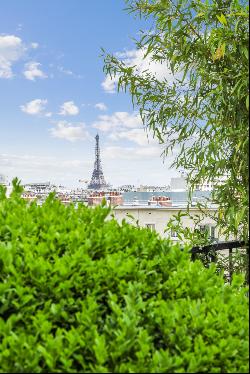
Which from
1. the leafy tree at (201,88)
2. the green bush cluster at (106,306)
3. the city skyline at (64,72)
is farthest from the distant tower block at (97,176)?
the green bush cluster at (106,306)

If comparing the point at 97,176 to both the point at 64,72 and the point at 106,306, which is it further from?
the point at 106,306

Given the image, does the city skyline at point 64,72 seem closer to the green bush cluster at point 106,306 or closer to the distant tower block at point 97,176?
the green bush cluster at point 106,306

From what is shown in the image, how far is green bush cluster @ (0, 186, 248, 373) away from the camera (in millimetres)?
1059

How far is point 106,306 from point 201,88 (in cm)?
190

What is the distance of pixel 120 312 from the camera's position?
1.13 metres

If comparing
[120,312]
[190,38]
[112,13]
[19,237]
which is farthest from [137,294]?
[112,13]

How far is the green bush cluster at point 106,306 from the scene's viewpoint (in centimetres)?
106

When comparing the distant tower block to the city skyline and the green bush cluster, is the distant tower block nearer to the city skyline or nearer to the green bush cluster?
the city skyline

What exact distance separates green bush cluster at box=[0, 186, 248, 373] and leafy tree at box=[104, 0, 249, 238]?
3.73 feet

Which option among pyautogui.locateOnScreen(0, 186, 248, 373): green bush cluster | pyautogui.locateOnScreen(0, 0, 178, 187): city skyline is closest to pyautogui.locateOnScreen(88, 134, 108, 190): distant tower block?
pyautogui.locateOnScreen(0, 0, 178, 187): city skyline

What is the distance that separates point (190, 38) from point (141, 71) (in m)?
0.44

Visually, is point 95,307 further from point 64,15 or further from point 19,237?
point 64,15

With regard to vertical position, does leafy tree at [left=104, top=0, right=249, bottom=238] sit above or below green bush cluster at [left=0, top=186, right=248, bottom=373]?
above

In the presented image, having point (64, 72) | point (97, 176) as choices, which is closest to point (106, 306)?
point (64, 72)
